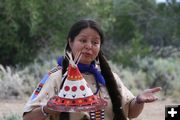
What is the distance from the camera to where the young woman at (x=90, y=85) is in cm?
314

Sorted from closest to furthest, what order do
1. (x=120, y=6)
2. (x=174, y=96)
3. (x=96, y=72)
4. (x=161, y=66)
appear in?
(x=96, y=72)
(x=174, y=96)
(x=161, y=66)
(x=120, y=6)

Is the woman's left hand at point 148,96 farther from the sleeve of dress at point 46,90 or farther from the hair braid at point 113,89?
the sleeve of dress at point 46,90

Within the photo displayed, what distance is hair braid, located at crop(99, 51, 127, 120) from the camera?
327cm

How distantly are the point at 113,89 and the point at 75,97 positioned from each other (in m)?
0.37

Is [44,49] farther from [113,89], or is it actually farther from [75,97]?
[75,97]

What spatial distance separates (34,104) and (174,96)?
413 inches

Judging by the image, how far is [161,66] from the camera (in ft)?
51.2

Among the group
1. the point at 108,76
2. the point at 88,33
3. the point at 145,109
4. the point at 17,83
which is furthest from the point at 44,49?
the point at 88,33

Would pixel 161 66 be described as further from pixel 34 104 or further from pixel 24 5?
pixel 34 104

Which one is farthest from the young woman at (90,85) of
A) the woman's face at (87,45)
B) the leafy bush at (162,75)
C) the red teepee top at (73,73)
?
the leafy bush at (162,75)

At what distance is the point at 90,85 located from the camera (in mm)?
3271

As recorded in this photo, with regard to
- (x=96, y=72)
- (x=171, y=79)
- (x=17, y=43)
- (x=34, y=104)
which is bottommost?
(x=34, y=104)

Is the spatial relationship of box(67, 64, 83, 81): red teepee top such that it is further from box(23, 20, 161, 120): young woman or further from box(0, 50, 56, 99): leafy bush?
box(0, 50, 56, 99): leafy bush

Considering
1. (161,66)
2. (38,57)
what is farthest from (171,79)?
(38,57)
